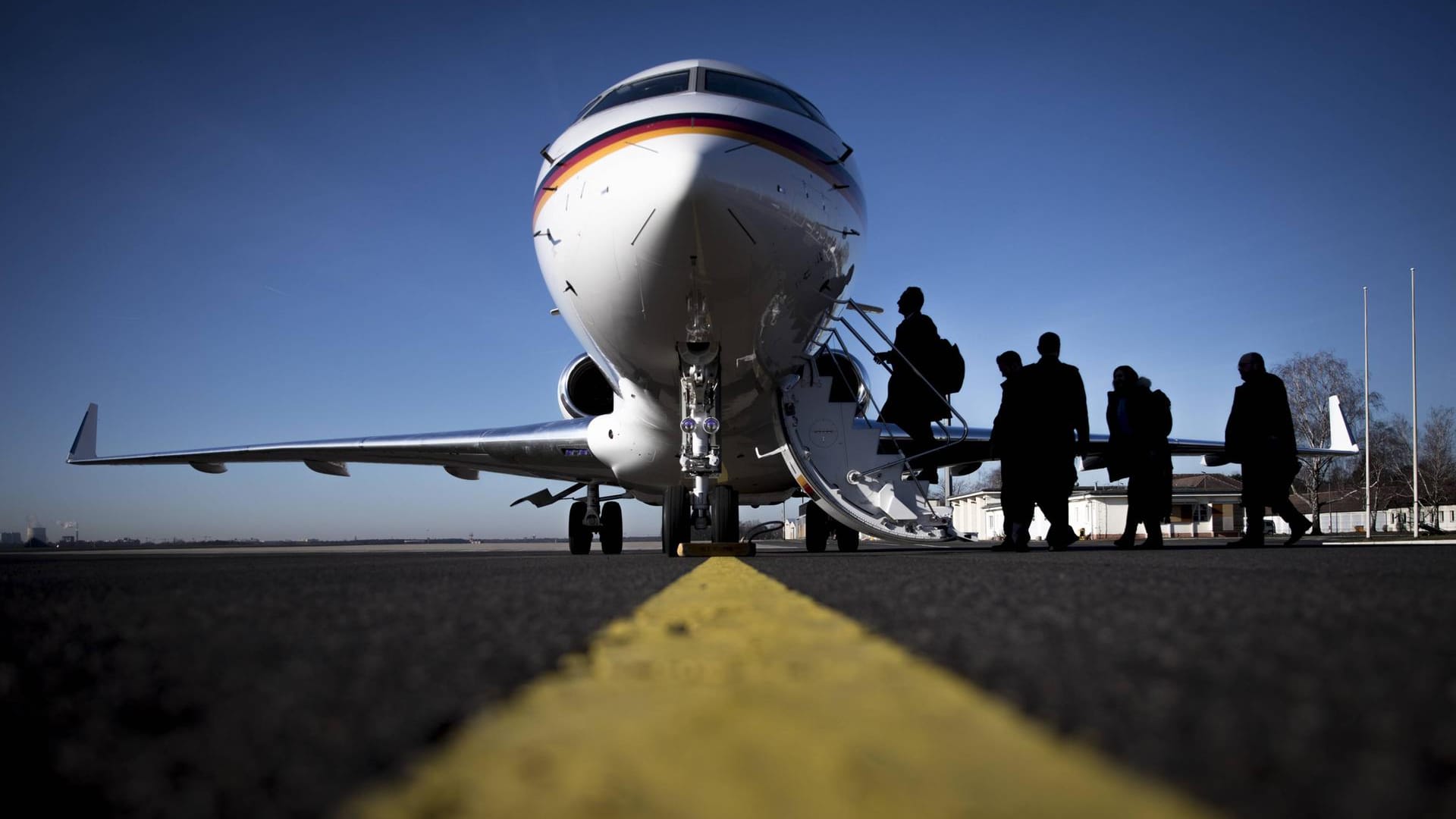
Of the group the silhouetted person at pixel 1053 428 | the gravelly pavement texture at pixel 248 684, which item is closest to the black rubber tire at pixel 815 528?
the silhouetted person at pixel 1053 428

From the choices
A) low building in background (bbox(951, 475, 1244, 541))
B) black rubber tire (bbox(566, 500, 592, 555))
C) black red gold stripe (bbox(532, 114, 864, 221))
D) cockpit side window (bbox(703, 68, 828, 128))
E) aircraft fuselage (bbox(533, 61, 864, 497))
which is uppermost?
cockpit side window (bbox(703, 68, 828, 128))

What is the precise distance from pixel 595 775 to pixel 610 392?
10.1 meters

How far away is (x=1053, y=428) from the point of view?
6797 millimetres

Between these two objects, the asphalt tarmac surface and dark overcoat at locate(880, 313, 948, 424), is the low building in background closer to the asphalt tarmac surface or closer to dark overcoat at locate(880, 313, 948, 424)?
dark overcoat at locate(880, 313, 948, 424)

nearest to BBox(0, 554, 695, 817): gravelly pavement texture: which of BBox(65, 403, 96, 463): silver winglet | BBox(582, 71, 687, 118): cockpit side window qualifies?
BBox(582, 71, 687, 118): cockpit side window

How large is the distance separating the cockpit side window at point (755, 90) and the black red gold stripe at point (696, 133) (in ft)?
1.49

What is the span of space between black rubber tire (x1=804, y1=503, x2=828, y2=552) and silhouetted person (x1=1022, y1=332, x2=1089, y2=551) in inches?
157

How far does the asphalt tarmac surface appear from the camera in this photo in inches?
26.0

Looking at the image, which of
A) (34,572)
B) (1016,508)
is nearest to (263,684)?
(34,572)

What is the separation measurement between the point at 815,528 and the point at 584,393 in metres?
3.35

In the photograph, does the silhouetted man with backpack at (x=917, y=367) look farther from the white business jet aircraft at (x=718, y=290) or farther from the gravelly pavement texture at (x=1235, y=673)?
the gravelly pavement texture at (x=1235, y=673)

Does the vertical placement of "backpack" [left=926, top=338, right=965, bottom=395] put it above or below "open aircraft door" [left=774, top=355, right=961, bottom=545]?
above

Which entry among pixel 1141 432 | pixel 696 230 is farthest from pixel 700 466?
pixel 1141 432

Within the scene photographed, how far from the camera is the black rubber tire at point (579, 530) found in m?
11.2
